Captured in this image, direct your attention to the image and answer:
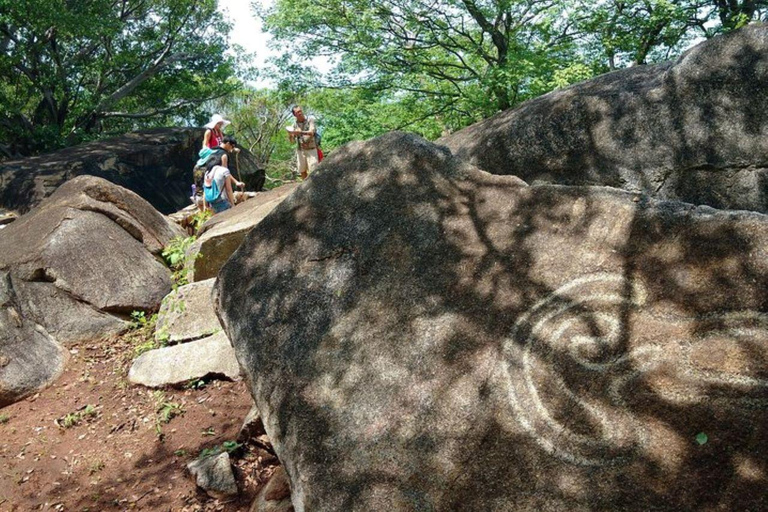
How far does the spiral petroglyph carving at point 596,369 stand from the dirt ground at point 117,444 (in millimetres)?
2153

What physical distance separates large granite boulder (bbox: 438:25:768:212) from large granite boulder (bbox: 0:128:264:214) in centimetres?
1201

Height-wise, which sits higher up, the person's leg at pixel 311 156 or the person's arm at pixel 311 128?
the person's arm at pixel 311 128

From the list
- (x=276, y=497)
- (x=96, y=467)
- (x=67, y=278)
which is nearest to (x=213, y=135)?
(x=67, y=278)

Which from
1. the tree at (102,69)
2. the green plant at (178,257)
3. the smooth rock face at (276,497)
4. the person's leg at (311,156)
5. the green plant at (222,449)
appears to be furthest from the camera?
the tree at (102,69)

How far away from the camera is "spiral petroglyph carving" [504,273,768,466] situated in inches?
90.7

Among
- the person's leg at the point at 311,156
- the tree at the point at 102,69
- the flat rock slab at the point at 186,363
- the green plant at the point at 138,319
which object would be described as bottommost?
the flat rock slab at the point at 186,363

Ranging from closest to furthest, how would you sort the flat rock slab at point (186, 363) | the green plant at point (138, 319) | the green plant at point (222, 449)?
the green plant at point (222, 449), the flat rock slab at point (186, 363), the green plant at point (138, 319)

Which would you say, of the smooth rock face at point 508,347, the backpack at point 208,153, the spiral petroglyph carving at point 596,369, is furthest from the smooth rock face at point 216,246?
the spiral petroglyph carving at point 596,369

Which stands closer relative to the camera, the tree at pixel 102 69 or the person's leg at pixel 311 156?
the person's leg at pixel 311 156

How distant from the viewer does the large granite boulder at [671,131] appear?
4719mm

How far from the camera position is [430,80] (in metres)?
13.7

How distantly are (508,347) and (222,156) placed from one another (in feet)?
26.2

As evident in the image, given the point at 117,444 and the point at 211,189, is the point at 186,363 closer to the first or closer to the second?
the point at 117,444

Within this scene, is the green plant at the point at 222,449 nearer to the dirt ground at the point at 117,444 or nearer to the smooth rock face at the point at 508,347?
the dirt ground at the point at 117,444
